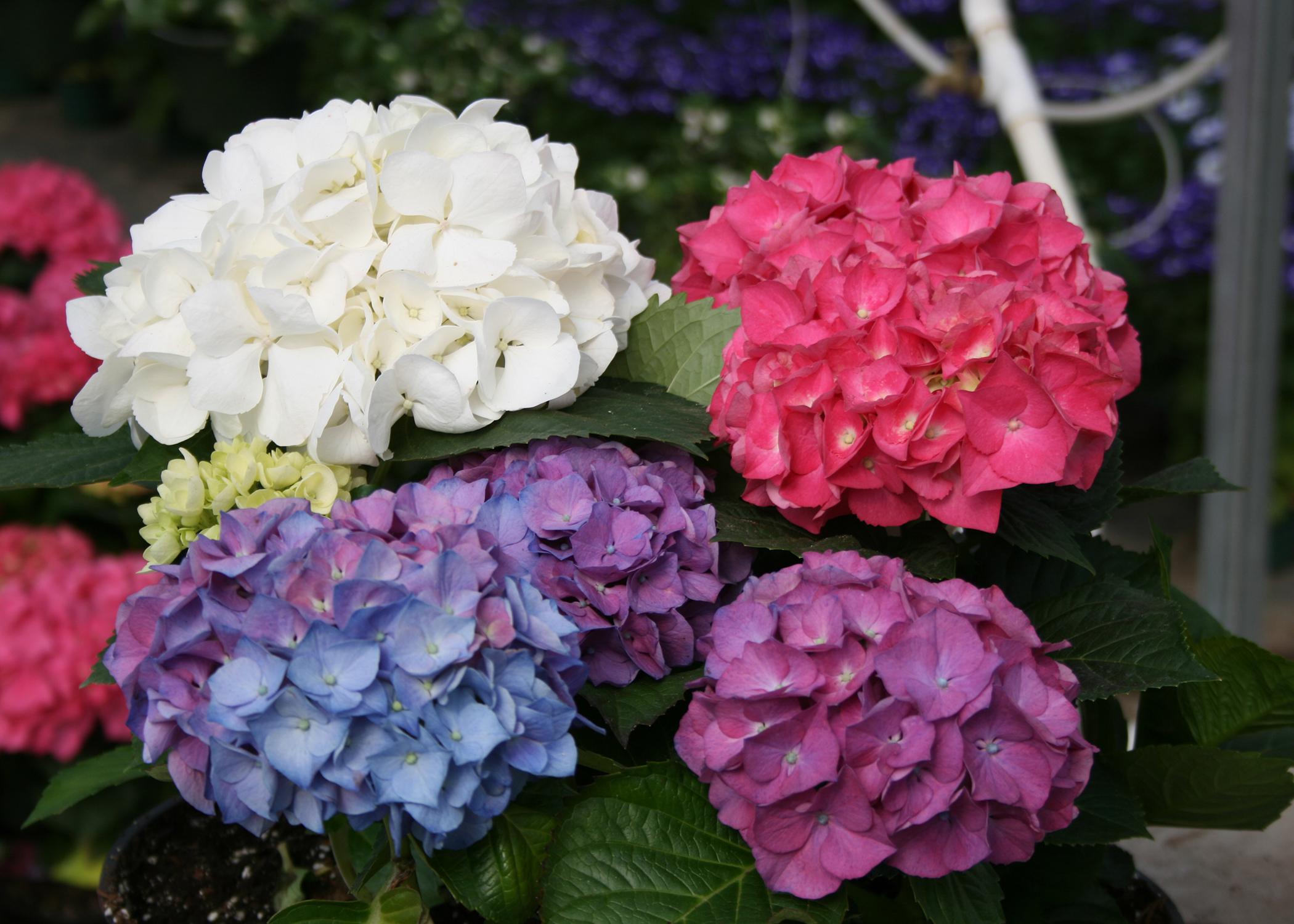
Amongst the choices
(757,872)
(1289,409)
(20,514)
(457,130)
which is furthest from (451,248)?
(1289,409)

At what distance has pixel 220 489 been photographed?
2.04 ft

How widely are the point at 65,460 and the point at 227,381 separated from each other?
16 cm

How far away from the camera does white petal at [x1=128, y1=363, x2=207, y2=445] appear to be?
67 cm

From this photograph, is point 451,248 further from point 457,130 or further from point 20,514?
point 20,514

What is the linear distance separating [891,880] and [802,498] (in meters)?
→ 0.25

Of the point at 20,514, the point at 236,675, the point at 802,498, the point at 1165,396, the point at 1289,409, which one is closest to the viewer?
the point at 236,675

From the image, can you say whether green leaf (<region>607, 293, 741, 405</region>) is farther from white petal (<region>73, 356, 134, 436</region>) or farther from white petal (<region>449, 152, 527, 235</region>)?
white petal (<region>73, 356, 134, 436</region>)

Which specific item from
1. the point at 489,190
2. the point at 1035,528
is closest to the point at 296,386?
the point at 489,190

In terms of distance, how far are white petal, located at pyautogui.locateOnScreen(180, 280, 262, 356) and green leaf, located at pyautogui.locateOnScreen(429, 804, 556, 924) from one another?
0.90 ft

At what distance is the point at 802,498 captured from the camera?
25.2 inches

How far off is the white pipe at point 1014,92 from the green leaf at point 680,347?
610 millimetres

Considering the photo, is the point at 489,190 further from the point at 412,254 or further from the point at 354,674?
the point at 354,674

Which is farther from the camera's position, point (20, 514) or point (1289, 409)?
point (1289, 409)

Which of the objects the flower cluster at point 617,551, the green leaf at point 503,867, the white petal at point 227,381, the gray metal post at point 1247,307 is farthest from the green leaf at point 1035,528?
the gray metal post at point 1247,307
